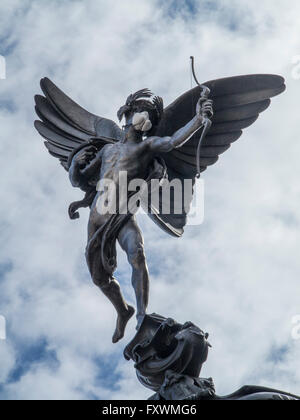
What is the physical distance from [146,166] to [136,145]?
0.30 meters

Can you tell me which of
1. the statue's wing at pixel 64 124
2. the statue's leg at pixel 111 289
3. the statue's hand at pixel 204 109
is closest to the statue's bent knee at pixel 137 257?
the statue's leg at pixel 111 289

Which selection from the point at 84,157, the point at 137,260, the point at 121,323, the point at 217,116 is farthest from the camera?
the point at 217,116

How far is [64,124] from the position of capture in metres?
12.4

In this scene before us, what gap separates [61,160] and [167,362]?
13.0ft

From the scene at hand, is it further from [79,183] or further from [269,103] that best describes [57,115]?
[269,103]

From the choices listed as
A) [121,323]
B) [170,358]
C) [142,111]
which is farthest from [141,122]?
[170,358]

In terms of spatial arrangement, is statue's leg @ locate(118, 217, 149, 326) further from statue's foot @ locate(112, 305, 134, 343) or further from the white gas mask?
the white gas mask

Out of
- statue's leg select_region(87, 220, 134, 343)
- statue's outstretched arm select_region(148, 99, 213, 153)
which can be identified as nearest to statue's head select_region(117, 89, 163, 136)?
statue's outstretched arm select_region(148, 99, 213, 153)

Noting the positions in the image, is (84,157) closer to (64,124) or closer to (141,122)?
(141,122)

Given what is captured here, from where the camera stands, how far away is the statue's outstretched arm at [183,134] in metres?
10.3

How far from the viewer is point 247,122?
1182cm

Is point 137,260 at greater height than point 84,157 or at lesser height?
lesser

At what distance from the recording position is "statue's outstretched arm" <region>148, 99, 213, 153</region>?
10324mm
